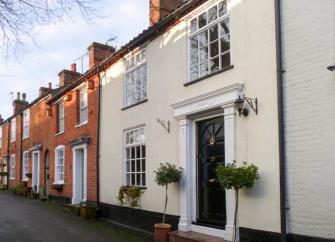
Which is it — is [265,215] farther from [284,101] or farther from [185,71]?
[185,71]

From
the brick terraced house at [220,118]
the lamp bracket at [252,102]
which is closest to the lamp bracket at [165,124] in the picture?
the brick terraced house at [220,118]

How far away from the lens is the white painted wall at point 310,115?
22.3ft

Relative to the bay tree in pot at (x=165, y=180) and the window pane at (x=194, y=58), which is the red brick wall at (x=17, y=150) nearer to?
the bay tree in pot at (x=165, y=180)

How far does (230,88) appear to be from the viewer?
28.7 feet

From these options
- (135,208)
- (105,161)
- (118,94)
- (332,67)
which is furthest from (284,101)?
(105,161)

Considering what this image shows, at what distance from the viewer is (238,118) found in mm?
8688

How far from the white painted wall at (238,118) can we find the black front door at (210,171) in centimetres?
72

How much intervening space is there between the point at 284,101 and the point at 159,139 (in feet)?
14.4

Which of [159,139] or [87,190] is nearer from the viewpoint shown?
[159,139]

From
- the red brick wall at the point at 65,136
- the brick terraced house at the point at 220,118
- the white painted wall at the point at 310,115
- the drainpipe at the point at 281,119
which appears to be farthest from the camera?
the red brick wall at the point at 65,136

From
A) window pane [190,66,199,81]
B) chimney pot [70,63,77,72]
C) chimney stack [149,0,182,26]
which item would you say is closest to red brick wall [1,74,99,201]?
chimney pot [70,63,77,72]

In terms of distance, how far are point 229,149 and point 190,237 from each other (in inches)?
78.9

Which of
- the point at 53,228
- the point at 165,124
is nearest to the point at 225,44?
the point at 165,124

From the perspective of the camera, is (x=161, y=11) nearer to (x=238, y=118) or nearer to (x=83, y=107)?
(x=238, y=118)
